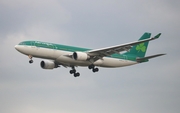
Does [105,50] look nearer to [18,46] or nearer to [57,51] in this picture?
[57,51]

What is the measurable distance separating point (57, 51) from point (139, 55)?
17917 mm

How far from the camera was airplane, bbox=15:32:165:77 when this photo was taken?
67.1m

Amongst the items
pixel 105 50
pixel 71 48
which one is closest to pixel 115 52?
pixel 105 50

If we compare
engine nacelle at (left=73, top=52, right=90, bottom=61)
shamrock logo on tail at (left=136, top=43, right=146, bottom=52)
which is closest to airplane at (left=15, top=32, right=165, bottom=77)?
engine nacelle at (left=73, top=52, right=90, bottom=61)

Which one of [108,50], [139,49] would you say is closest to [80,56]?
[108,50]

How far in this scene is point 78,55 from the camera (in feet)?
225

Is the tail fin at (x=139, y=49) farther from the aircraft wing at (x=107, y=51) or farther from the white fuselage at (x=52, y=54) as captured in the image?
the white fuselage at (x=52, y=54)

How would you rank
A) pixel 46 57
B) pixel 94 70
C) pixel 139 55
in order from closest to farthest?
pixel 46 57 → pixel 94 70 → pixel 139 55

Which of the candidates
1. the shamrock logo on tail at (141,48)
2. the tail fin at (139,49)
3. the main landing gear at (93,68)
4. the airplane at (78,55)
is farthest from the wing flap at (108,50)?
the shamrock logo on tail at (141,48)

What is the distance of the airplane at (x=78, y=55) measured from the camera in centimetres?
6712

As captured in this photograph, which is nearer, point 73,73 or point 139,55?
point 73,73

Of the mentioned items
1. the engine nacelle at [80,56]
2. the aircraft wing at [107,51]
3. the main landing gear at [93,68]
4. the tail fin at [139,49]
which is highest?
the tail fin at [139,49]

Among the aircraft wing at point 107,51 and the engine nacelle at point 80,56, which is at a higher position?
the aircraft wing at point 107,51

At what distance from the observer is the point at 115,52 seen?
233 ft
